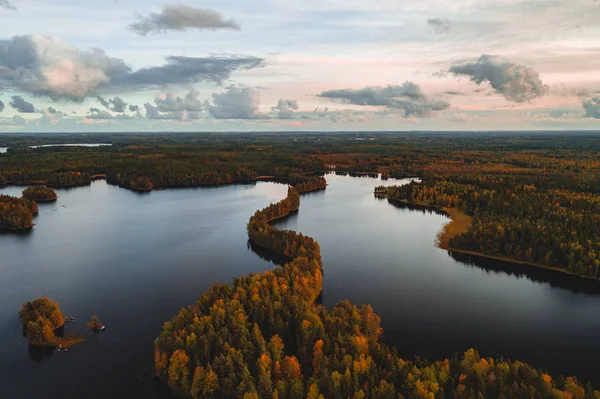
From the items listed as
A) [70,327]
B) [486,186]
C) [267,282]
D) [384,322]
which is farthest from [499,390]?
[486,186]

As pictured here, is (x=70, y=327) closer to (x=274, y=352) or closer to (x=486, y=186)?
(x=274, y=352)

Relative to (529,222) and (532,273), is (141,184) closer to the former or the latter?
(529,222)

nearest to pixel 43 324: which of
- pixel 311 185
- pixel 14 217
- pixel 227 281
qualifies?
pixel 227 281

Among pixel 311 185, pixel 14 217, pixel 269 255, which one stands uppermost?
pixel 311 185

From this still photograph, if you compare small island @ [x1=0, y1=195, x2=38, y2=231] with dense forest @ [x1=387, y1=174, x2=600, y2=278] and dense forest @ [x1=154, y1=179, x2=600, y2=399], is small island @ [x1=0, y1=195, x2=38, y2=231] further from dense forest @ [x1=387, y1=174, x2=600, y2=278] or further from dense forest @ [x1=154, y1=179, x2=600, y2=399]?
dense forest @ [x1=387, y1=174, x2=600, y2=278]

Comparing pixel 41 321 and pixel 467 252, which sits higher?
pixel 41 321

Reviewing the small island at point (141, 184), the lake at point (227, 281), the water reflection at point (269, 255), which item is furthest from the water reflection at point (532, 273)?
the small island at point (141, 184)
